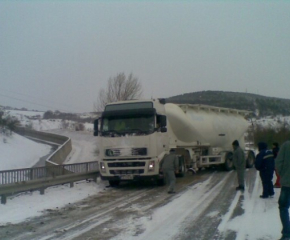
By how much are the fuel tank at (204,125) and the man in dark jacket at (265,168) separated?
231 inches

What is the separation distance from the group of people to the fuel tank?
14.3 ft

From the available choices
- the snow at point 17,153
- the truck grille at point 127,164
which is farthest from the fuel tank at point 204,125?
the snow at point 17,153

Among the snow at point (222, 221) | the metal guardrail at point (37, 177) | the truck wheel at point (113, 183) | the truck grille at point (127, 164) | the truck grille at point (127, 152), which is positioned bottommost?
the snow at point (222, 221)

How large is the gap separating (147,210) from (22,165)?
24.9 meters

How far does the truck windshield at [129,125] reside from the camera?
1573cm

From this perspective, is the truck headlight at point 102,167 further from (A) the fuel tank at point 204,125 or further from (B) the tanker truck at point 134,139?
(A) the fuel tank at point 204,125

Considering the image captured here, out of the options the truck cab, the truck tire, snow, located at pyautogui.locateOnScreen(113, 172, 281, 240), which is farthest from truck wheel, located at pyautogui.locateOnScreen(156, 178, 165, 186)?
snow, located at pyautogui.locateOnScreen(113, 172, 281, 240)

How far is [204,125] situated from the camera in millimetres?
21516

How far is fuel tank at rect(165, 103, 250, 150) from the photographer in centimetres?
1903

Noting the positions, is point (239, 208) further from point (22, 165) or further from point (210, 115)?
point (22, 165)

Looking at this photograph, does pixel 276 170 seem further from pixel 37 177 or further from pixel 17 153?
pixel 17 153

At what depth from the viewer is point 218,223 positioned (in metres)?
8.98

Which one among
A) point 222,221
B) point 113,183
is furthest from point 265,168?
point 113,183

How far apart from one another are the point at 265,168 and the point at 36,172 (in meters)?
7.52
